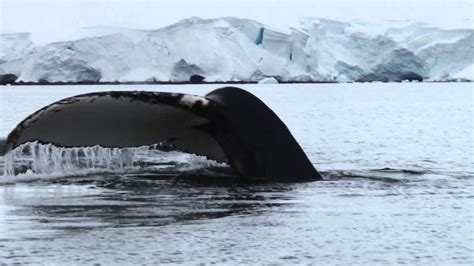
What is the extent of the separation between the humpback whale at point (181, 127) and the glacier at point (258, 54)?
70163mm

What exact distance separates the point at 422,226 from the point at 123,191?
281cm

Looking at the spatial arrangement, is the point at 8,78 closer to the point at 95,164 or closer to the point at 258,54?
the point at 258,54

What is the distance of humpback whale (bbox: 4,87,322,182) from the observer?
6461 millimetres

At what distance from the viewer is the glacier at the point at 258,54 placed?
3098 inches

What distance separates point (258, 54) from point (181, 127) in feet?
252

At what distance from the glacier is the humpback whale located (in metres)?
70.2

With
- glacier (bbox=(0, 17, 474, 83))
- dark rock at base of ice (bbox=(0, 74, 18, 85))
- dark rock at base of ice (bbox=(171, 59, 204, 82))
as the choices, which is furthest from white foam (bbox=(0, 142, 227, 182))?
dark rock at base of ice (bbox=(0, 74, 18, 85))

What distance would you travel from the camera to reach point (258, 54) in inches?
3275

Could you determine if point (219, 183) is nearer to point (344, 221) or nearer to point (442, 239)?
point (344, 221)

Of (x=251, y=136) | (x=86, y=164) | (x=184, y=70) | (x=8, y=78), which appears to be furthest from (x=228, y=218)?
(x=8, y=78)

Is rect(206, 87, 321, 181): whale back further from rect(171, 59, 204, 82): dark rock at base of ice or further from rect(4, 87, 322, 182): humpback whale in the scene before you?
rect(171, 59, 204, 82): dark rock at base of ice

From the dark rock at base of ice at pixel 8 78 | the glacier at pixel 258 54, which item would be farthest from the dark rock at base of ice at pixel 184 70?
the dark rock at base of ice at pixel 8 78

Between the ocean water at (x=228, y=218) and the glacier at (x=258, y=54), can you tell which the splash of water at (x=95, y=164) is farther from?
the glacier at (x=258, y=54)

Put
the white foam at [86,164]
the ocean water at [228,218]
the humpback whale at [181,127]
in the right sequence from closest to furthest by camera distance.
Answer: the ocean water at [228,218]
the humpback whale at [181,127]
the white foam at [86,164]
